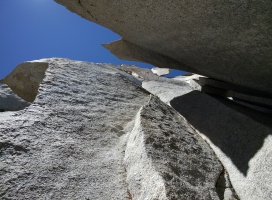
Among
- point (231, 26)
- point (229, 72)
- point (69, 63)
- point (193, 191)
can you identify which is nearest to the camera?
point (193, 191)

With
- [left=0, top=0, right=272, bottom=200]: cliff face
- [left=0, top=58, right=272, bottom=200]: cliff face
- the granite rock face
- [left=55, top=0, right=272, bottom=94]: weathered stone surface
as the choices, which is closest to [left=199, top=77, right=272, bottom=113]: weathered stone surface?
[left=0, top=0, right=272, bottom=200]: cliff face

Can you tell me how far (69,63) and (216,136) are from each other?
2.73 metres

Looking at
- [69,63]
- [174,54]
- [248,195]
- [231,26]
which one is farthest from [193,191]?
[69,63]

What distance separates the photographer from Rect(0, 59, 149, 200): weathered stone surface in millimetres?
2471

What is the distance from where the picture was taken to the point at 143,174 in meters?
2.64

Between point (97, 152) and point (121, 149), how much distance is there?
319mm

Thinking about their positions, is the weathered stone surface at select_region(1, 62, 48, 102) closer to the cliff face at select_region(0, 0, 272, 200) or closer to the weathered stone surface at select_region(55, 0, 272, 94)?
the cliff face at select_region(0, 0, 272, 200)

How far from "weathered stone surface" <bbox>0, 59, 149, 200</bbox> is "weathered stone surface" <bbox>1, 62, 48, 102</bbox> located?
0.75 meters

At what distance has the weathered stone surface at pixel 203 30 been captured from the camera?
2.84 metres

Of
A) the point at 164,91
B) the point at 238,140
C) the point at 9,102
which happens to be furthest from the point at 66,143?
the point at 9,102

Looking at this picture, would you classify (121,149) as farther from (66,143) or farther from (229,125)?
(229,125)

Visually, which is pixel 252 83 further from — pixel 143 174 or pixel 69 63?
pixel 69 63

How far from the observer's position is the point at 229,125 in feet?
12.4

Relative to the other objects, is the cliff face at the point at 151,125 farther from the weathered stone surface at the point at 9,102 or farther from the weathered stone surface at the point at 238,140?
the weathered stone surface at the point at 9,102
